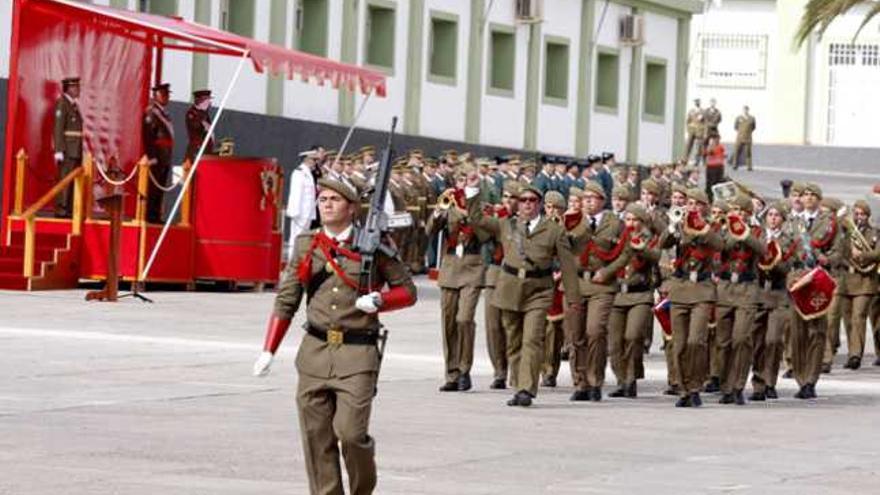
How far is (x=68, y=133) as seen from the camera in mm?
33062

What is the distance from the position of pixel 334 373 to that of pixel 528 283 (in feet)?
27.3

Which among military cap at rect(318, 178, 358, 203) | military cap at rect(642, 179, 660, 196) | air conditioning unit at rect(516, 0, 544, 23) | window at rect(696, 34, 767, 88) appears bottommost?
military cap at rect(318, 178, 358, 203)

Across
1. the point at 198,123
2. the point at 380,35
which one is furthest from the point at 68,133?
the point at 380,35

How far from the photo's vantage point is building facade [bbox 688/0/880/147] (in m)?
81.9

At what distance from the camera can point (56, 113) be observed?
109ft

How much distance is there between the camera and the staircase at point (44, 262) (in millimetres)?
32906

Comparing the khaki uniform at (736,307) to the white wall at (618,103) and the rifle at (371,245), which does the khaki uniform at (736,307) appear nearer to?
the rifle at (371,245)

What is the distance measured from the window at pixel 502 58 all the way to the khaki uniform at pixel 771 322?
3025 cm

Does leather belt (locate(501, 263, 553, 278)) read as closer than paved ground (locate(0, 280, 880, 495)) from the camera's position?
No

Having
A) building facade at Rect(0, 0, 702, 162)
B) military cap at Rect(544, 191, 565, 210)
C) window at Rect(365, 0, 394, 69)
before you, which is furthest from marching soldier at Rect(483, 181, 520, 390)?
A: window at Rect(365, 0, 394, 69)

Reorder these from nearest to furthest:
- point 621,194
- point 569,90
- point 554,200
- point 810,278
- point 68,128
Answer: point 554,200 < point 621,194 < point 810,278 < point 68,128 < point 569,90

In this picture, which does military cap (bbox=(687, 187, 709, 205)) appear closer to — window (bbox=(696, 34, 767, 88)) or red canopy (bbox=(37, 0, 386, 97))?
red canopy (bbox=(37, 0, 386, 97))

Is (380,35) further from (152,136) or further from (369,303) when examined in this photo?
(369,303)

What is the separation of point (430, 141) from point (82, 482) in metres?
36.1
